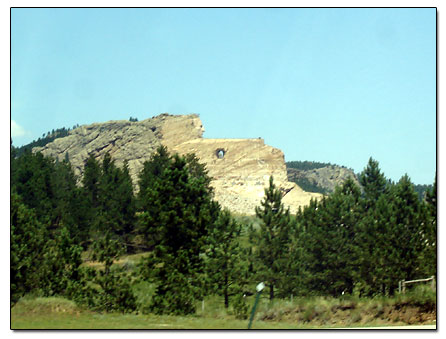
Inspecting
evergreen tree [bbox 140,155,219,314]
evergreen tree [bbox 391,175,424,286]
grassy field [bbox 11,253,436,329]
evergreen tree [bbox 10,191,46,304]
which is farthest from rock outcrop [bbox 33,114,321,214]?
grassy field [bbox 11,253,436,329]

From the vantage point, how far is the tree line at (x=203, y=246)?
21.0 metres

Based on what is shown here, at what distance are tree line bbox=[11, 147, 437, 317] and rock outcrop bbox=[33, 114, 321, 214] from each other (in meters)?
21.6

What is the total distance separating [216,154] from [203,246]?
32673mm

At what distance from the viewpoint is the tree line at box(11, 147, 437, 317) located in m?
21.0

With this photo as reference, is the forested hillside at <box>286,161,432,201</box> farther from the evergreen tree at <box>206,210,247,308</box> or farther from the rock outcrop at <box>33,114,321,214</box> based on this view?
the evergreen tree at <box>206,210,247,308</box>

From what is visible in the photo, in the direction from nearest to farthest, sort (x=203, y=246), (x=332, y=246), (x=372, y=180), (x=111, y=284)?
(x=111, y=284), (x=203, y=246), (x=332, y=246), (x=372, y=180)

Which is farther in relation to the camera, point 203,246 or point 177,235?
point 177,235

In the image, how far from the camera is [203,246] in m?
23.2

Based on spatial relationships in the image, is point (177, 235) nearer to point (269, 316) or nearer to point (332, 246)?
point (269, 316)

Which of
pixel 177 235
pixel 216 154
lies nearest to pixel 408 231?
pixel 177 235
